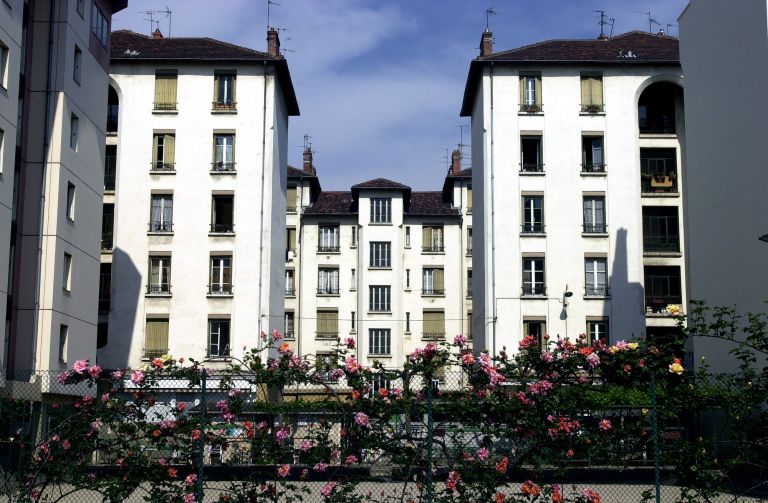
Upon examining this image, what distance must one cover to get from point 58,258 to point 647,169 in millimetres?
25082

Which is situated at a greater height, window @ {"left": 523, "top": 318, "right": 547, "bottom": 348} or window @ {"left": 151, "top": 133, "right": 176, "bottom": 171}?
window @ {"left": 151, "top": 133, "right": 176, "bottom": 171}

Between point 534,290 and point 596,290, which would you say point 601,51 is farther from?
point 534,290

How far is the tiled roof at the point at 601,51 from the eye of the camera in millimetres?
41781

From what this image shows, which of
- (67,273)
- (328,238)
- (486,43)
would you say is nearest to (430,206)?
(328,238)

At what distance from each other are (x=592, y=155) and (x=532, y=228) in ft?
13.7

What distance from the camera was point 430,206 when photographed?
209ft

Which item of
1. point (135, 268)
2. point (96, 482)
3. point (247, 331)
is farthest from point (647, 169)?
point (96, 482)

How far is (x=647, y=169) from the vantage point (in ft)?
138

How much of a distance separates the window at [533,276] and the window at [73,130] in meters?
19.1

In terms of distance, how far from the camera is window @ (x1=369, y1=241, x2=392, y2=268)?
60969 mm

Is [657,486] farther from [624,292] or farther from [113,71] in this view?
[113,71]

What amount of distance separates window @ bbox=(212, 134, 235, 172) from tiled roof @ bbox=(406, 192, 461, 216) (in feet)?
72.5

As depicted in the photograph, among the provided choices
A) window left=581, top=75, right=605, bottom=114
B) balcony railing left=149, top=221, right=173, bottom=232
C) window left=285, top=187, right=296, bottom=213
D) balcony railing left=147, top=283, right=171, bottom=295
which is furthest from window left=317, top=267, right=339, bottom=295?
window left=581, top=75, right=605, bottom=114

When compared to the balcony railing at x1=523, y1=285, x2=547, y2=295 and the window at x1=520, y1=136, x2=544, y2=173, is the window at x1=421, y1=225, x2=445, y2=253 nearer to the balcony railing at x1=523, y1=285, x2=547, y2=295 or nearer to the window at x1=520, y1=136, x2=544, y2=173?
the window at x1=520, y1=136, x2=544, y2=173
